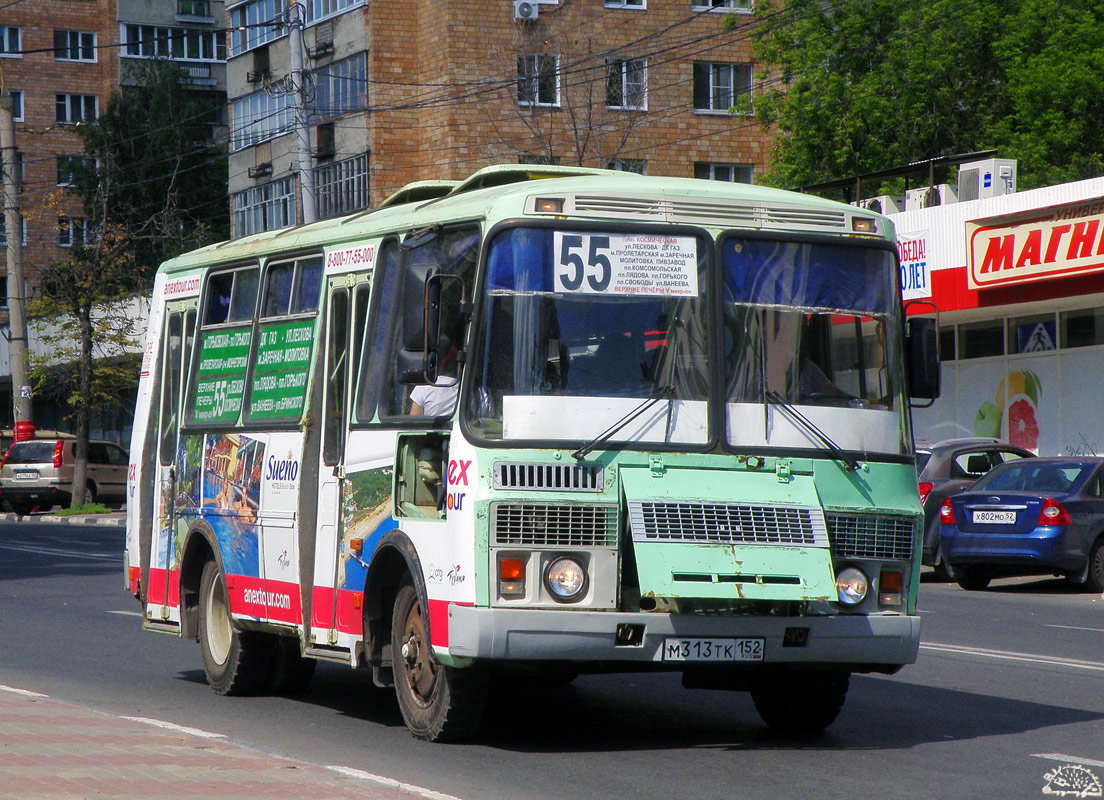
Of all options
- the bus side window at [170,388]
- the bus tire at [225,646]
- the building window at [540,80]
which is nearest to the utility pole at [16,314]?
the building window at [540,80]

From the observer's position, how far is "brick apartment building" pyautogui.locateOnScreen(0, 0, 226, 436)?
269ft

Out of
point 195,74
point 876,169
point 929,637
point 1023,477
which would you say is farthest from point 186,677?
point 195,74

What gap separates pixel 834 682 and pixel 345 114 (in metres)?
42.6

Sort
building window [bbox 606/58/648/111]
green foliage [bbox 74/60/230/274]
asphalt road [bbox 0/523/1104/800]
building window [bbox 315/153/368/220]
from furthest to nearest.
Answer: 1. green foliage [bbox 74/60/230/274]
2. building window [bbox 315/153/368/220]
3. building window [bbox 606/58/648/111]
4. asphalt road [bbox 0/523/1104/800]

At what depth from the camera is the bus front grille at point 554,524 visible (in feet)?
26.7

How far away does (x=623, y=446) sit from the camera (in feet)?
27.4

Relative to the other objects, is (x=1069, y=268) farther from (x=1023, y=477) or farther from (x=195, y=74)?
(x=195, y=74)

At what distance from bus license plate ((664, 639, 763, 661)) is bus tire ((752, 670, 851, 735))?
94 centimetres

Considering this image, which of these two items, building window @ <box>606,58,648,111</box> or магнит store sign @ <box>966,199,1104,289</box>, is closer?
магнит store sign @ <box>966,199,1104,289</box>

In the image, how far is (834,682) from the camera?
9.31 metres

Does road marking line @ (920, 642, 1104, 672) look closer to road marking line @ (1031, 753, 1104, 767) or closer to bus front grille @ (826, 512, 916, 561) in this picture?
road marking line @ (1031, 753, 1104, 767)

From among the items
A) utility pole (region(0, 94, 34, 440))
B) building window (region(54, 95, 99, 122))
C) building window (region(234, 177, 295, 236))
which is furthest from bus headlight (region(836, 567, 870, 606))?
building window (region(54, 95, 99, 122))

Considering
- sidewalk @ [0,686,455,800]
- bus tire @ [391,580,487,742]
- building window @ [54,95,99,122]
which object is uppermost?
building window @ [54,95,99,122]

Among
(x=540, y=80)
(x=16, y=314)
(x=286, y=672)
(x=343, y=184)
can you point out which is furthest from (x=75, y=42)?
(x=286, y=672)
